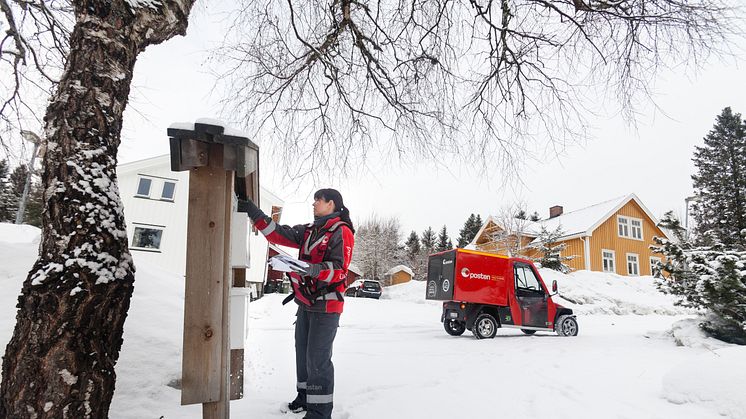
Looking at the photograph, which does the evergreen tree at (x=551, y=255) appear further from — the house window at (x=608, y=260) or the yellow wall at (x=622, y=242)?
the house window at (x=608, y=260)

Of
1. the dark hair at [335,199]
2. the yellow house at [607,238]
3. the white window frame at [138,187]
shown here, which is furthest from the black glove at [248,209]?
the yellow house at [607,238]

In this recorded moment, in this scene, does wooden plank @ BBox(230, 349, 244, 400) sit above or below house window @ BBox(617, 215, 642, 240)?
below

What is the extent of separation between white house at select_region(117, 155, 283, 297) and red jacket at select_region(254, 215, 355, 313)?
16903mm

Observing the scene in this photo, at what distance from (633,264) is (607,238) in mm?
2789

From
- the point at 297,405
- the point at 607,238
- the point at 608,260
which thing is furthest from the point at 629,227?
the point at 297,405

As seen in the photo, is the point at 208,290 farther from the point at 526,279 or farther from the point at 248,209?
the point at 526,279

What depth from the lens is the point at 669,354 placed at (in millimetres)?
6387

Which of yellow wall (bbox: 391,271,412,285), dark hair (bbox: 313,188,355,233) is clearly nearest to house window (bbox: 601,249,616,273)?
yellow wall (bbox: 391,271,412,285)

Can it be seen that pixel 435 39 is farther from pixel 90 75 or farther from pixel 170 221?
pixel 170 221

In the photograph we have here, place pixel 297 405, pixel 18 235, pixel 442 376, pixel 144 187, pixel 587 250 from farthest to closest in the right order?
1. pixel 587 250
2. pixel 144 187
3. pixel 18 235
4. pixel 442 376
5. pixel 297 405

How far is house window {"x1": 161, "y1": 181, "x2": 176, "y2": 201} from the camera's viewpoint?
2072 cm

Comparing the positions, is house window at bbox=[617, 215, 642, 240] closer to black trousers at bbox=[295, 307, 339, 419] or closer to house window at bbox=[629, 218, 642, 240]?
house window at bbox=[629, 218, 642, 240]

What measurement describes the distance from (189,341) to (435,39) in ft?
13.4

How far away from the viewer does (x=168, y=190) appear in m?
20.9
